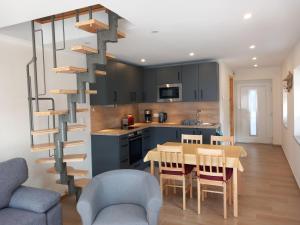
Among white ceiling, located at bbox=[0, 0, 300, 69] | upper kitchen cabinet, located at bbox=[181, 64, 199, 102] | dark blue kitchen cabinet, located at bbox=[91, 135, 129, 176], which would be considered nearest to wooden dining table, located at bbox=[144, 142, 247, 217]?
dark blue kitchen cabinet, located at bbox=[91, 135, 129, 176]

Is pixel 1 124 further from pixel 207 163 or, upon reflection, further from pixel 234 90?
pixel 234 90

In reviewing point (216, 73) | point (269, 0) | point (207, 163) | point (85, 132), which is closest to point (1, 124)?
point (85, 132)

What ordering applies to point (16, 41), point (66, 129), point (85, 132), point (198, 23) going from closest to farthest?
point (198, 23), point (66, 129), point (16, 41), point (85, 132)

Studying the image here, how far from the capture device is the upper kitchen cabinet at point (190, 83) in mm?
5562

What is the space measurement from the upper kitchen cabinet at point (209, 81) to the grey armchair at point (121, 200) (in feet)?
10.9

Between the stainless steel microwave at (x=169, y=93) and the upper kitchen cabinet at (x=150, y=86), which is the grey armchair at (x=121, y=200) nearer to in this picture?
the stainless steel microwave at (x=169, y=93)

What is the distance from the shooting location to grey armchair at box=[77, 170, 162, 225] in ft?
7.10

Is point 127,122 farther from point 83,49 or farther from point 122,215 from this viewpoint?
point 122,215

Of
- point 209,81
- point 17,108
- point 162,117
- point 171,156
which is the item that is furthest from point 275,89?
point 17,108

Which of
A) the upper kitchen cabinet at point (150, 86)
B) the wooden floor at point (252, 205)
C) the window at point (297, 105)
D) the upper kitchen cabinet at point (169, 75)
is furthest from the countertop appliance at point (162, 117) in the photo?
the window at point (297, 105)

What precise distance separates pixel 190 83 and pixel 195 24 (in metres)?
2.85

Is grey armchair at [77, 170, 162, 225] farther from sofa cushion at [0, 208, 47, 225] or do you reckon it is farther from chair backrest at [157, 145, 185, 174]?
chair backrest at [157, 145, 185, 174]

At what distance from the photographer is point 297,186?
13.4 feet

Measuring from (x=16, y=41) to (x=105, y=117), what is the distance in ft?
7.51
